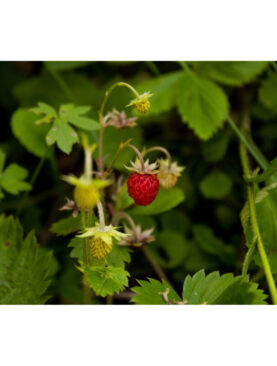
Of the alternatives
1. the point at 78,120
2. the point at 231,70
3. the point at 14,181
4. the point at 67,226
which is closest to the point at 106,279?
the point at 67,226

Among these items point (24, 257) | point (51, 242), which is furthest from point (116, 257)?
point (51, 242)

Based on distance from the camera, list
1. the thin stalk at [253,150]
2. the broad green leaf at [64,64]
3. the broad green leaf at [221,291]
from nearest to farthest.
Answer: the broad green leaf at [221,291] < the thin stalk at [253,150] < the broad green leaf at [64,64]

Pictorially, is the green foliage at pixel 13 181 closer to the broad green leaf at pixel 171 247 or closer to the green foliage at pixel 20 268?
the green foliage at pixel 20 268

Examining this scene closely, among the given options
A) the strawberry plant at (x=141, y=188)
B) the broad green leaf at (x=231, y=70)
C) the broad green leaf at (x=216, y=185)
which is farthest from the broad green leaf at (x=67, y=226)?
the broad green leaf at (x=231, y=70)

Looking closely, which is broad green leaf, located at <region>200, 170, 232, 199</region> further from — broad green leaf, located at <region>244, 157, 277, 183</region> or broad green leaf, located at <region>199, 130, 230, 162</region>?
broad green leaf, located at <region>244, 157, 277, 183</region>

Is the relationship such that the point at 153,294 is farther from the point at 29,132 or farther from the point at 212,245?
the point at 29,132

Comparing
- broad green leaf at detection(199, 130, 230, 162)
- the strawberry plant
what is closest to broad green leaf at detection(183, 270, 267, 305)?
the strawberry plant
